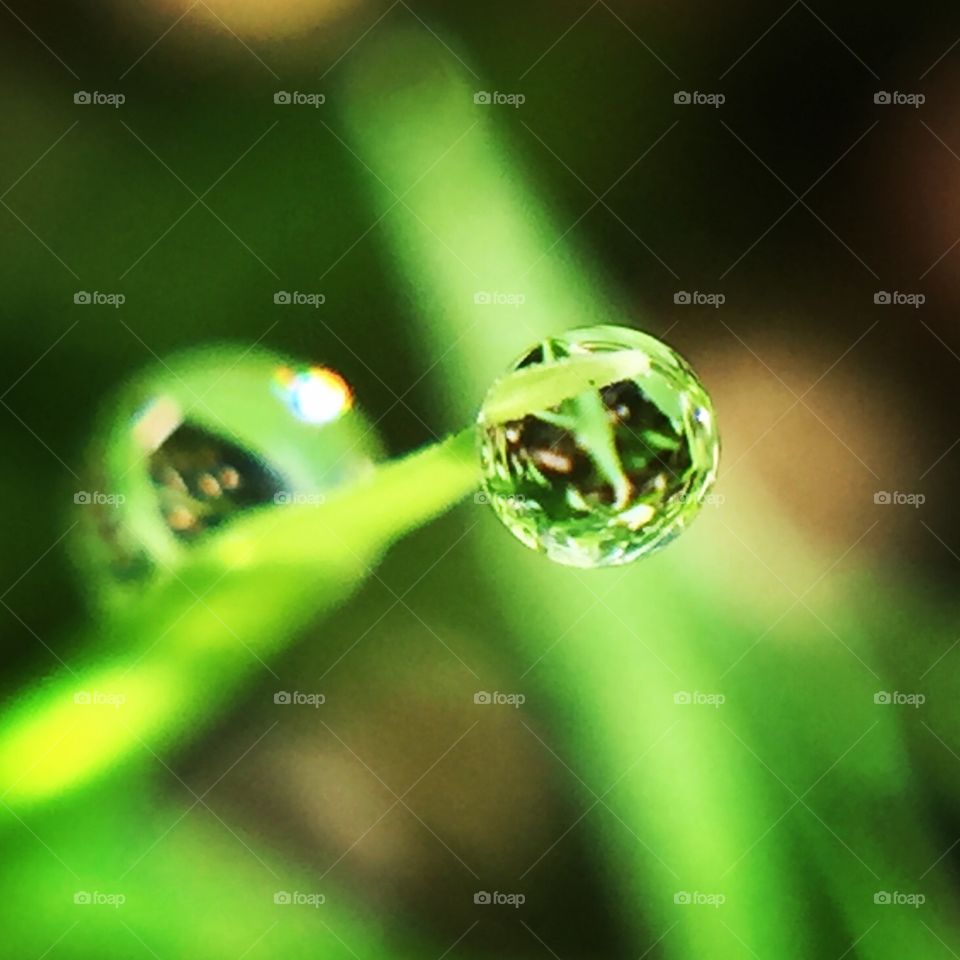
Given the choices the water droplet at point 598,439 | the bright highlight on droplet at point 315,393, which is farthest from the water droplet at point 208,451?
the water droplet at point 598,439

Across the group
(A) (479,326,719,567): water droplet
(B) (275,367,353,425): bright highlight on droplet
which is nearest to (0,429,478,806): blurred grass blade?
(B) (275,367,353,425): bright highlight on droplet

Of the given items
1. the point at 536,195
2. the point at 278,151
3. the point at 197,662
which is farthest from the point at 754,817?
the point at 278,151

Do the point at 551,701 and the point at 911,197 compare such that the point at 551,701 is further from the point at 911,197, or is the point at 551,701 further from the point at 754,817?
the point at 911,197

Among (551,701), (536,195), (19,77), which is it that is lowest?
(551,701)

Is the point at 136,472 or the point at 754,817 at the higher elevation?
the point at 136,472

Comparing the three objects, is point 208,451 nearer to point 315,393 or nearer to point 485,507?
point 315,393

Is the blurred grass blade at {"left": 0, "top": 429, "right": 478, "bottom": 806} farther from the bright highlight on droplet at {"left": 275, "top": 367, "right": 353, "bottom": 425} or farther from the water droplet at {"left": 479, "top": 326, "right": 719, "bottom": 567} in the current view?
the water droplet at {"left": 479, "top": 326, "right": 719, "bottom": 567}

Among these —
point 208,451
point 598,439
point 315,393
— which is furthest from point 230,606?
point 598,439
